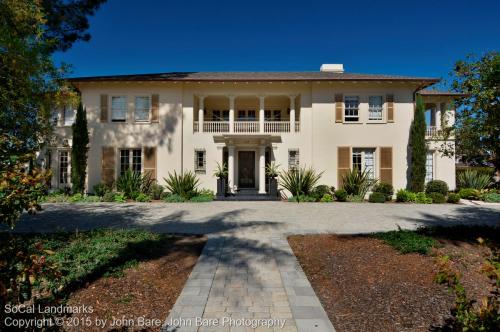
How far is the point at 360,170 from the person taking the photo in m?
16.2

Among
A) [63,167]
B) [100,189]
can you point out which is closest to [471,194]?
[100,189]

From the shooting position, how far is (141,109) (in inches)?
638

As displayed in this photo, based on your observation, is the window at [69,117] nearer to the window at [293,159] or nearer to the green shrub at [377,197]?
the window at [293,159]

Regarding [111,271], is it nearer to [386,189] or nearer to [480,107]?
[480,107]

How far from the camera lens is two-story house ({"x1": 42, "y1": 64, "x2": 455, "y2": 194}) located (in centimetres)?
1586

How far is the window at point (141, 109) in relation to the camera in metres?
16.2

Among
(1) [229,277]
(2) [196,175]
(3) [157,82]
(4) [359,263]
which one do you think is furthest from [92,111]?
(4) [359,263]

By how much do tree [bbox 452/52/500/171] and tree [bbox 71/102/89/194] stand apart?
1644 centimetres

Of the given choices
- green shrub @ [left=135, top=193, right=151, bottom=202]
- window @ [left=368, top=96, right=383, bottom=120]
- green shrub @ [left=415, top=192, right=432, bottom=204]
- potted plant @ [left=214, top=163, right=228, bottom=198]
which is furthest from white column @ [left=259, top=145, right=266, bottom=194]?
green shrub @ [left=415, top=192, right=432, bottom=204]

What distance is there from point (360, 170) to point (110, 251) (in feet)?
47.0

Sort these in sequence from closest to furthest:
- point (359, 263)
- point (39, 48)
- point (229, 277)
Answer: point (229, 277)
point (359, 263)
point (39, 48)

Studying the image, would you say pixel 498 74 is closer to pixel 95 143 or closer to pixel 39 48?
pixel 39 48

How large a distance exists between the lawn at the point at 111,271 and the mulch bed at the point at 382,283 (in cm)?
234

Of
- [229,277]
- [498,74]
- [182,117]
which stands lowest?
[229,277]
